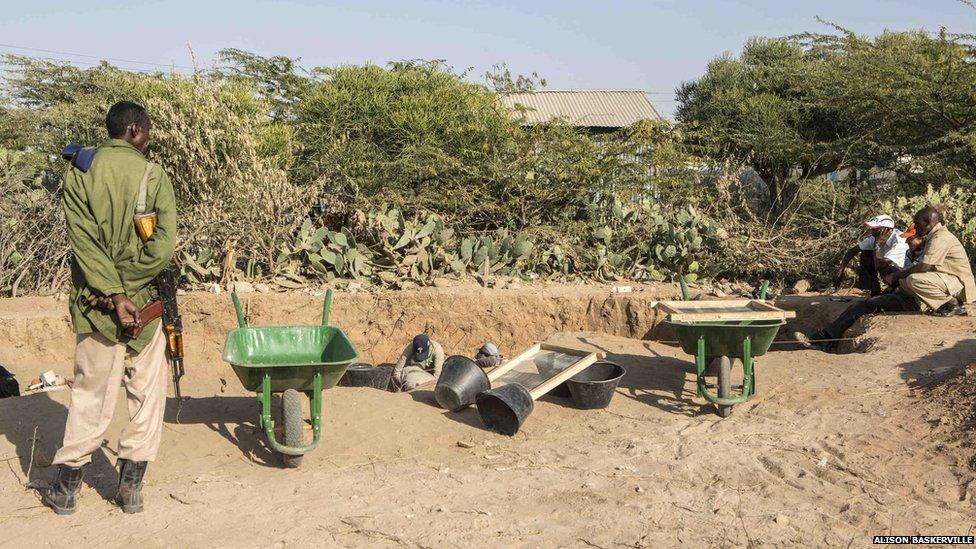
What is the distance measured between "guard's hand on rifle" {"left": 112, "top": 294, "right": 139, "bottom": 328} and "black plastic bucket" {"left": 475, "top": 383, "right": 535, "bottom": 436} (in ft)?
7.72

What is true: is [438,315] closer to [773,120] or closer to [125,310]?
[125,310]

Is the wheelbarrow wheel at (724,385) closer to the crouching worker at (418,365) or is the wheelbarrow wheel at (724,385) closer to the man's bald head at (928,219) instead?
the crouching worker at (418,365)

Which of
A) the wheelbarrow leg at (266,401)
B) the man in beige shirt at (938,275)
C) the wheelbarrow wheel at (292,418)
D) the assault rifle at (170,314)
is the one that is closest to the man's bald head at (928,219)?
the man in beige shirt at (938,275)

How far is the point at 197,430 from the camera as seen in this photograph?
208 inches

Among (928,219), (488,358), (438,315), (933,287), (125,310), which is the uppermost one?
(928,219)

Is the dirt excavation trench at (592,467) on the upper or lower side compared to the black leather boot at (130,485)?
lower

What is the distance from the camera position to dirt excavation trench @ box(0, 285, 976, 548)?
3.92 metres

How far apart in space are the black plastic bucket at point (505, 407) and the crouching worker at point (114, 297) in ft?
7.01

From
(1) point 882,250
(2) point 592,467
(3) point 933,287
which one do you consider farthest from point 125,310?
(1) point 882,250

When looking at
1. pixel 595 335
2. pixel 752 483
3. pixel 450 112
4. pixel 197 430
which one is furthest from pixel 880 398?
pixel 450 112

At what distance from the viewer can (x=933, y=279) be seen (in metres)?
7.54

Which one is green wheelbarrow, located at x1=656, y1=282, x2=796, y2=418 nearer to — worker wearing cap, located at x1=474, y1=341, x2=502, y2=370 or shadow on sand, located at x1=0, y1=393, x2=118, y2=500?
worker wearing cap, located at x1=474, y1=341, x2=502, y2=370

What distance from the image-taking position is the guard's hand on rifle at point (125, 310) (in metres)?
3.85

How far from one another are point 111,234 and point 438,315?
570 cm
